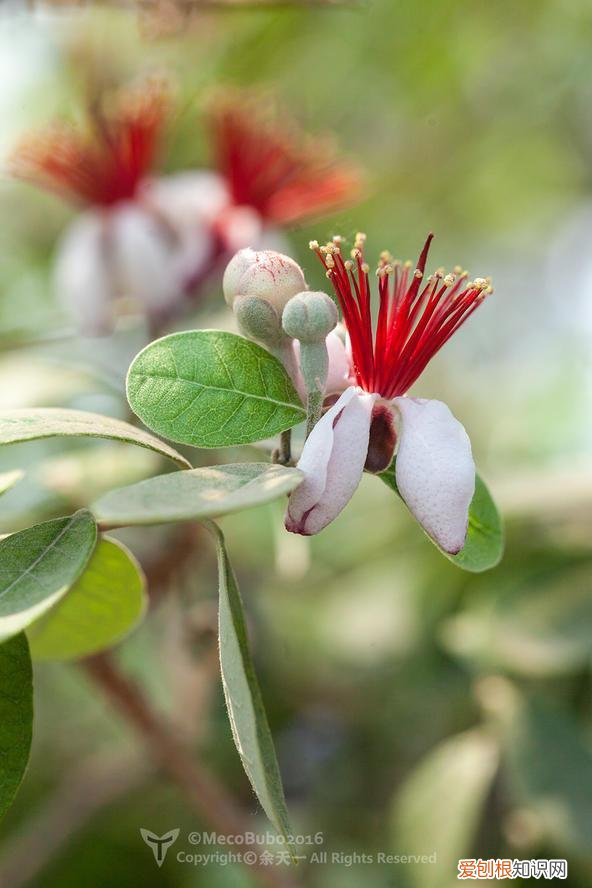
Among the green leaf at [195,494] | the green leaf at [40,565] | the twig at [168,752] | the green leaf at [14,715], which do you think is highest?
the green leaf at [195,494]

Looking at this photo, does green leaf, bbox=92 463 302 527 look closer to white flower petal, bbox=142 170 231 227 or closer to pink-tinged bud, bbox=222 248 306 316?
pink-tinged bud, bbox=222 248 306 316

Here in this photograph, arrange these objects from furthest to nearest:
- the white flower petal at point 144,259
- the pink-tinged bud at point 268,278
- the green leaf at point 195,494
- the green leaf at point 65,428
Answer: the white flower petal at point 144,259
the pink-tinged bud at point 268,278
the green leaf at point 65,428
the green leaf at point 195,494

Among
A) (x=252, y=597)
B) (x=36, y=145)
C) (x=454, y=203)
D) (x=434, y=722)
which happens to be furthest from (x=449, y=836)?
(x=454, y=203)

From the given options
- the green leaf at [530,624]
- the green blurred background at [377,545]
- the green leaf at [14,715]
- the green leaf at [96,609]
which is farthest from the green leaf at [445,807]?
the green leaf at [14,715]

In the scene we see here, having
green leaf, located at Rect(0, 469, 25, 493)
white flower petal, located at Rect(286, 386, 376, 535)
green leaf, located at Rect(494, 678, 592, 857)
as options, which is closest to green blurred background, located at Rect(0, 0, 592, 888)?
green leaf, located at Rect(494, 678, 592, 857)

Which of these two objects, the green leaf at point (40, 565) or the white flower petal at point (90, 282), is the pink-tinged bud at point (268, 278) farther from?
the white flower petal at point (90, 282)

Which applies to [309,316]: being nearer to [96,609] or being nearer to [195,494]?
[195,494]

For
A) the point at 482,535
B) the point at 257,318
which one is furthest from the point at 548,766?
the point at 257,318

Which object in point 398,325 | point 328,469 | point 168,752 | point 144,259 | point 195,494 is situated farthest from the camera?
point 144,259
